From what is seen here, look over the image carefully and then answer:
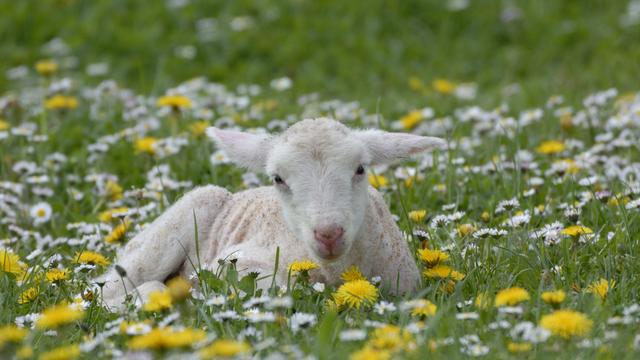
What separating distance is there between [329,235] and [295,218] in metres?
0.42

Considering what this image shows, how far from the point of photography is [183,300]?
4.87 m

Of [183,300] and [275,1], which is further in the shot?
[275,1]

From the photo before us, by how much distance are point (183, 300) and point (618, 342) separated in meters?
1.76

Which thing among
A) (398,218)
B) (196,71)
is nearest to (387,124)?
(398,218)

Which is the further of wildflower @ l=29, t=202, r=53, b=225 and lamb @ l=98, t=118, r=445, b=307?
wildflower @ l=29, t=202, r=53, b=225

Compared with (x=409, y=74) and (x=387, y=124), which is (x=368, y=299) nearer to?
(x=387, y=124)

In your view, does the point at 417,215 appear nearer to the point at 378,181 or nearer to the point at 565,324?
the point at 378,181

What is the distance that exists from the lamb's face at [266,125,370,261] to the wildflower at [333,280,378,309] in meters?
0.19

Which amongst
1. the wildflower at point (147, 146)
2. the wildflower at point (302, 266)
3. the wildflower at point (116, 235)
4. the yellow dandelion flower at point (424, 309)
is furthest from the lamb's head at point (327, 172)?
the wildflower at point (147, 146)

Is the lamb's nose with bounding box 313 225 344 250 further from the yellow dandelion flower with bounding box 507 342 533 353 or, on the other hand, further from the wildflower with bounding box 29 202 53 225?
the wildflower with bounding box 29 202 53 225

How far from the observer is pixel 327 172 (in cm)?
578

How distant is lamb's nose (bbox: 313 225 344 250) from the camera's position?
18.1 ft

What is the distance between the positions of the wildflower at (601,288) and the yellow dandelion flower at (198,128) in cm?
426

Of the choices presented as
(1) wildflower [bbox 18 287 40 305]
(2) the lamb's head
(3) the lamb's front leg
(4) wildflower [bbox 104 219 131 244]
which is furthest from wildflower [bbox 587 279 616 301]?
(4) wildflower [bbox 104 219 131 244]
